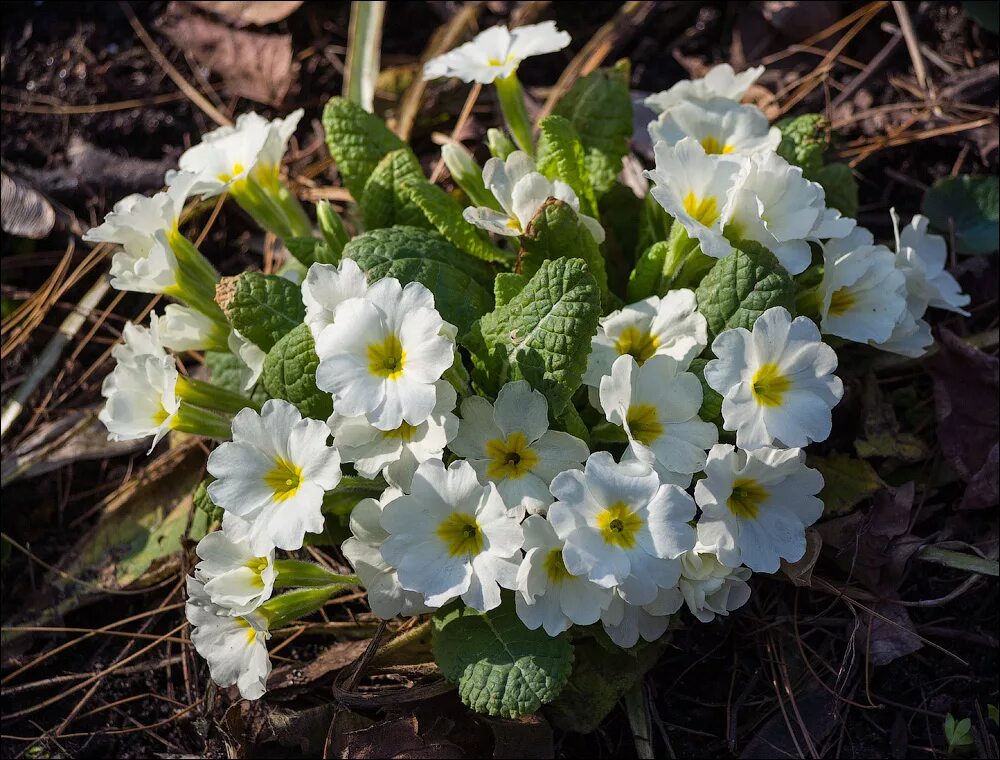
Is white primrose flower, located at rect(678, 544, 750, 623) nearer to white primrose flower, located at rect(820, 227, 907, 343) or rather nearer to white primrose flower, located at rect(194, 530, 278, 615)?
white primrose flower, located at rect(820, 227, 907, 343)

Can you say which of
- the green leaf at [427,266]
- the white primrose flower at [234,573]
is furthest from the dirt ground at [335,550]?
the green leaf at [427,266]

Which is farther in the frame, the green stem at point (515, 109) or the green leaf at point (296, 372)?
the green stem at point (515, 109)

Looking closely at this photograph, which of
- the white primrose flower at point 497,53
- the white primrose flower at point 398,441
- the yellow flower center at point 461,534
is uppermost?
the white primrose flower at point 497,53

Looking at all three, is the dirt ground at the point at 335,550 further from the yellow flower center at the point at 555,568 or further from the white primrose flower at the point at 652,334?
the white primrose flower at the point at 652,334

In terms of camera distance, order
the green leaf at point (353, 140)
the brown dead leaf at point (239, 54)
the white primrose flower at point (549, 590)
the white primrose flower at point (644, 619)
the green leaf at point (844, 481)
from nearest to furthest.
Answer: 1. the white primrose flower at point (549, 590)
2. the white primrose flower at point (644, 619)
3. the green leaf at point (844, 481)
4. the green leaf at point (353, 140)
5. the brown dead leaf at point (239, 54)

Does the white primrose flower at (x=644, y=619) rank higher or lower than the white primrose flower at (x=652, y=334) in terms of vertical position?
lower

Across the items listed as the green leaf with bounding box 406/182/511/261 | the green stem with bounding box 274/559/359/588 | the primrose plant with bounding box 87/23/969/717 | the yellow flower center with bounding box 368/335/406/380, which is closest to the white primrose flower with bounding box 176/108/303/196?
the primrose plant with bounding box 87/23/969/717

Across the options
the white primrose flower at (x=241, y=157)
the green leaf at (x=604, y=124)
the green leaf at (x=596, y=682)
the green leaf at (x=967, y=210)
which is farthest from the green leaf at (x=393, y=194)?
the green leaf at (x=967, y=210)

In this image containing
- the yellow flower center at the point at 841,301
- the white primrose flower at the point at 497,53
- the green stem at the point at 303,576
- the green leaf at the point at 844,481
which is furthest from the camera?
the white primrose flower at the point at 497,53

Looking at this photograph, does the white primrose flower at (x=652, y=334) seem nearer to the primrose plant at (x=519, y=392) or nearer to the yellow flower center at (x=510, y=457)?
the primrose plant at (x=519, y=392)
